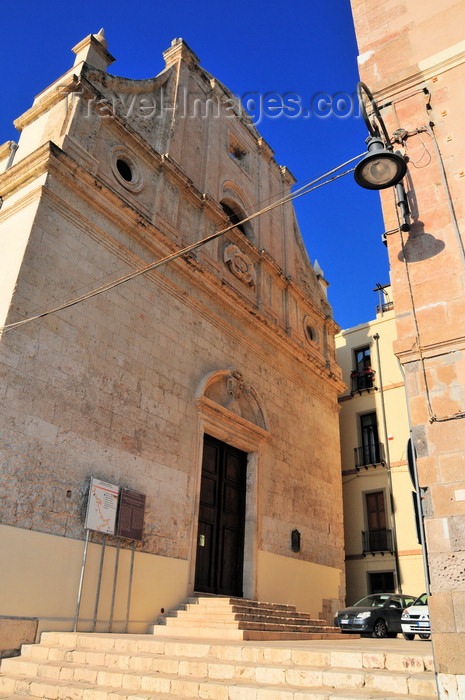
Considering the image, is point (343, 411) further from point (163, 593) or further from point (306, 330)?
point (163, 593)

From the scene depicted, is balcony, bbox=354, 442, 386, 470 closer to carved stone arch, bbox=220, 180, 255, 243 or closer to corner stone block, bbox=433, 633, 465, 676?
carved stone arch, bbox=220, 180, 255, 243

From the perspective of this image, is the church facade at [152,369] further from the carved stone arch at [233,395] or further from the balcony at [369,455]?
the balcony at [369,455]

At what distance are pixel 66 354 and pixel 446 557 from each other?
22.0ft

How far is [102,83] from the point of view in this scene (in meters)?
12.4

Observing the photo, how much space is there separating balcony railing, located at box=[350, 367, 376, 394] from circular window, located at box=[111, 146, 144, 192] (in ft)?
39.0

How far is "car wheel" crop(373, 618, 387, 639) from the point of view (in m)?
12.3

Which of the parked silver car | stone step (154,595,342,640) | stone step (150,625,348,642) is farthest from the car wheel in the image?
stone step (150,625,348,642)

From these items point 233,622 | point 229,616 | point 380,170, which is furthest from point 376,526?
point 380,170

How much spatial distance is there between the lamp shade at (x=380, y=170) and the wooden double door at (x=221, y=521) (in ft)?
26.1

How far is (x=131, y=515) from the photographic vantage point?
9531mm

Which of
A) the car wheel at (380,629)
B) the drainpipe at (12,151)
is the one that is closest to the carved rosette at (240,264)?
the drainpipe at (12,151)

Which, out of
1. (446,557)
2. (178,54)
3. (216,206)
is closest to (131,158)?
(216,206)

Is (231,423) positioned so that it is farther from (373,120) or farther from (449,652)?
(449,652)

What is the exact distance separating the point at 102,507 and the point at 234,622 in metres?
2.86
